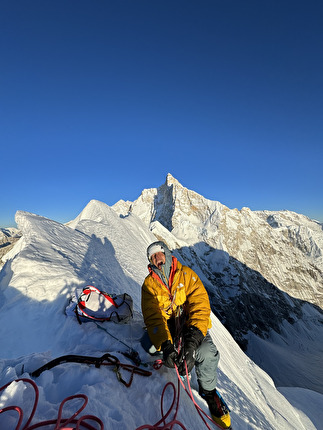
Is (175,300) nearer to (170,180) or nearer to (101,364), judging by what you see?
(101,364)

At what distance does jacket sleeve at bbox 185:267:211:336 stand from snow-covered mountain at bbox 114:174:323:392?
37790mm

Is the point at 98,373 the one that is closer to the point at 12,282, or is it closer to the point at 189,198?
the point at 12,282

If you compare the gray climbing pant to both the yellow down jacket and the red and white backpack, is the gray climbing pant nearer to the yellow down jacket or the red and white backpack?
the yellow down jacket

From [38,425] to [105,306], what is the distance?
3466mm

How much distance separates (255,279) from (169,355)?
126445mm

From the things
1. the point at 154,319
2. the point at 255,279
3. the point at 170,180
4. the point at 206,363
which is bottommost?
the point at 255,279

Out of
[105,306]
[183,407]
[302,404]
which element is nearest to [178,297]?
[183,407]

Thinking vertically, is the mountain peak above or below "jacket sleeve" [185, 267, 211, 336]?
above

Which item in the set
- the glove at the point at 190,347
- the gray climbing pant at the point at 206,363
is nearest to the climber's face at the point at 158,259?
the glove at the point at 190,347

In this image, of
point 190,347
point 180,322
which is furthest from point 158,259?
point 190,347

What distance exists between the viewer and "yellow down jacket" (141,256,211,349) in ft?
12.6

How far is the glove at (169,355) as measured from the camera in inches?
128

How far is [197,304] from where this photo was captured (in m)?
4.04

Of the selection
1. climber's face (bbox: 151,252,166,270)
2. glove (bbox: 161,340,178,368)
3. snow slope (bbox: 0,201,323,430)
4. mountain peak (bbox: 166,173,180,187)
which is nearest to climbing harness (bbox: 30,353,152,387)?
snow slope (bbox: 0,201,323,430)
